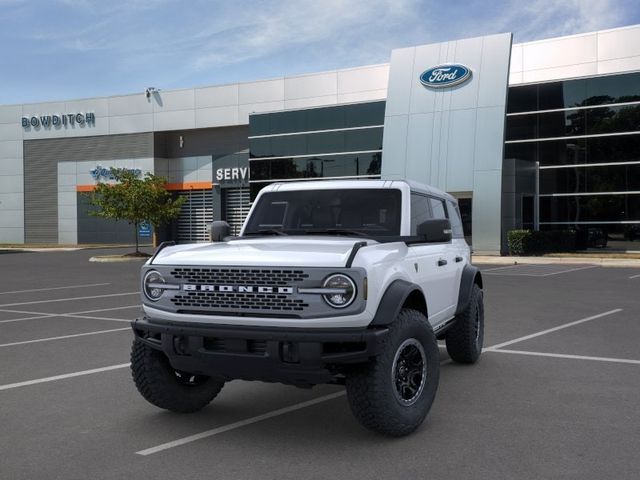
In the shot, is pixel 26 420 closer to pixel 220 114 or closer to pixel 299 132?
pixel 299 132

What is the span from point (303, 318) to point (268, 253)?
1.88 feet

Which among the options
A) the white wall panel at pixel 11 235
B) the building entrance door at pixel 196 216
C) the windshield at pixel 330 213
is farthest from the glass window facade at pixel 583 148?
the white wall panel at pixel 11 235

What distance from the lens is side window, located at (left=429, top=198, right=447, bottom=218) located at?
684cm

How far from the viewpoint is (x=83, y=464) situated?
14.2ft

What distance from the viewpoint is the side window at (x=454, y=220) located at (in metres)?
7.50

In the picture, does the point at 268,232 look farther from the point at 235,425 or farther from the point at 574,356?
the point at 574,356

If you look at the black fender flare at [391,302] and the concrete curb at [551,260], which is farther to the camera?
the concrete curb at [551,260]

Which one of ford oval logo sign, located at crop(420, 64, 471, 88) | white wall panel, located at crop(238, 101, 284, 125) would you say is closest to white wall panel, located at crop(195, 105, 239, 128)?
white wall panel, located at crop(238, 101, 284, 125)

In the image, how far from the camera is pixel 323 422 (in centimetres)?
525

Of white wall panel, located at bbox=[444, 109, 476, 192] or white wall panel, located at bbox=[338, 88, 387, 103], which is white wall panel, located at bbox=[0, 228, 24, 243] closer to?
white wall panel, located at bbox=[338, 88, 387, 103]

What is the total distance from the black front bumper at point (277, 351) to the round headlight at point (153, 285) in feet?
1.39

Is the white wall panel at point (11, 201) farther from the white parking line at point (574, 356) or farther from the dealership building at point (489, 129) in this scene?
the white parking line at point (574, 356)

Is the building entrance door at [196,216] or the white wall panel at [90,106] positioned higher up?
the white wall panel at [90,106]

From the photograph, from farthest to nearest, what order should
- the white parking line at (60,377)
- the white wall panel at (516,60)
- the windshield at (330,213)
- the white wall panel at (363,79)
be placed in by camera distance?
the white wall panel at (363,79), the white wall panel at (516,60), the white parking line at (60,377), the windshield at (330,213)
